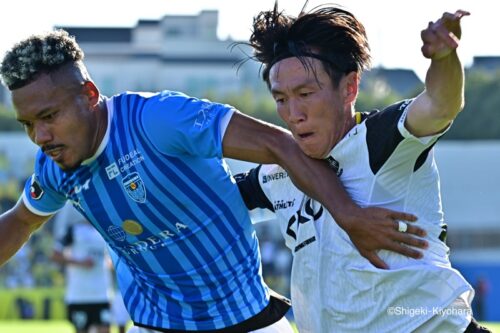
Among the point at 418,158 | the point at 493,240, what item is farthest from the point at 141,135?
the point at 493,240

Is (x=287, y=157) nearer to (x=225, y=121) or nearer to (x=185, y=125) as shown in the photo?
(x=225, y=121)

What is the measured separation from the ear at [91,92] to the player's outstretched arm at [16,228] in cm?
88

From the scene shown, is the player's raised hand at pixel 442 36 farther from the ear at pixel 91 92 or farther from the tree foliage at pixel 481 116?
the tree foliage at pixel 481 116

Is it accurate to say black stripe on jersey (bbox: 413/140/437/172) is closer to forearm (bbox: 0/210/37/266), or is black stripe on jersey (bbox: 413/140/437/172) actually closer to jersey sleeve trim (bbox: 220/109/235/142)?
jersey sleeve trim (bbox: 220/109/235/142)

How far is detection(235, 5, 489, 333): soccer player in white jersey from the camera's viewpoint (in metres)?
4.07

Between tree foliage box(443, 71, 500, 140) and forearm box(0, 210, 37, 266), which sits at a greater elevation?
forearm box(0, 210, 37, 266)

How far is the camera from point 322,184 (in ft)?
13.9

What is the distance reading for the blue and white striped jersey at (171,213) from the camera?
184 inches

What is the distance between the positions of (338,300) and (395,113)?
2.59ft

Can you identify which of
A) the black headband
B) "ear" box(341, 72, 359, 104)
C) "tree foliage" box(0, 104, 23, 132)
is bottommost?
"tree foliage" box(0, 104, 23, 132)

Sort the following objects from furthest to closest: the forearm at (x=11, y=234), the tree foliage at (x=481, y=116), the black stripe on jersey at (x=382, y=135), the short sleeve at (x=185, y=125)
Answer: the tree foliage at (x=481, y=116), the forearm at (x=11, y=234), the short sleeve at (x=185, y=125), the black stripe on jersey at (x=382, y=135)

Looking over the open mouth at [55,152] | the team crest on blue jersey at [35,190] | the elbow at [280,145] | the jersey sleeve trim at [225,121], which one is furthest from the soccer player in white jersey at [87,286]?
the elbow at [280,145]

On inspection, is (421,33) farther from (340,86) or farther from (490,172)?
(490,172)

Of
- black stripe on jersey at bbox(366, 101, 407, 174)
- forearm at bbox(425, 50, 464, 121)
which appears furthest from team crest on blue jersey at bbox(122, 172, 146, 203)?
forearm at bbox(425, 50, 464, 121)
